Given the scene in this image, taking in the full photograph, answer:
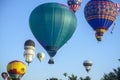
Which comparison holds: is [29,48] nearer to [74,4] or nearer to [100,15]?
[74,4]

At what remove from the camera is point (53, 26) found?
132 ft

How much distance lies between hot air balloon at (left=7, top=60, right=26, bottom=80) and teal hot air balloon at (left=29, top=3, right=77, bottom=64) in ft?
42.1

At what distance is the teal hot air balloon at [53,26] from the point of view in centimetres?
4019

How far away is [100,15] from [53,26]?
8408mm

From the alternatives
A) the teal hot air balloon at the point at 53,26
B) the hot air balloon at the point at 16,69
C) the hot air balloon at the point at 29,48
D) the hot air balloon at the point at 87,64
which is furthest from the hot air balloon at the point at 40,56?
the teal hot air balloon at the point at 53,26

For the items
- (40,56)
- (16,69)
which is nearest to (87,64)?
(40,56)

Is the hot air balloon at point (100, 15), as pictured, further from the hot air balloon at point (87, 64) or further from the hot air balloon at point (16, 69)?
the hot air balloon at point (16, 69)

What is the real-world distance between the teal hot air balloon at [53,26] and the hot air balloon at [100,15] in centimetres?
604

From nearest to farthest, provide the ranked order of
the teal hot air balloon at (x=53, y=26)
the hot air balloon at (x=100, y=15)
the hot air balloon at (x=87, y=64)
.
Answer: the teal hot air balloon at (x=53, y=26)
the hot air balloon at (x=100, y=15)
the hot air balloon at (x=87, y=64)

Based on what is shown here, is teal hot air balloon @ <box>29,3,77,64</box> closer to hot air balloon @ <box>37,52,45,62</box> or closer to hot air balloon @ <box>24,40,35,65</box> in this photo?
hot air balloon @ <box>24,40,35,65</box>

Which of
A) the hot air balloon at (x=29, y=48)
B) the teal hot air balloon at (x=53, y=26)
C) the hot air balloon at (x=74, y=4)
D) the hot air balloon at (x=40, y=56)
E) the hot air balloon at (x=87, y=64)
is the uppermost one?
the hot air balloon at (x=74, y=4)

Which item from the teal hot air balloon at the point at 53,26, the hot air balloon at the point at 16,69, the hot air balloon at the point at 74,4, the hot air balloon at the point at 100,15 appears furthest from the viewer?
the hot air balloon at the point at 16,69

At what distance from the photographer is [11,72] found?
53312 millimetres

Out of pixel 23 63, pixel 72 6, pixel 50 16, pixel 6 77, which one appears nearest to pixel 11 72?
pixel 23 63
